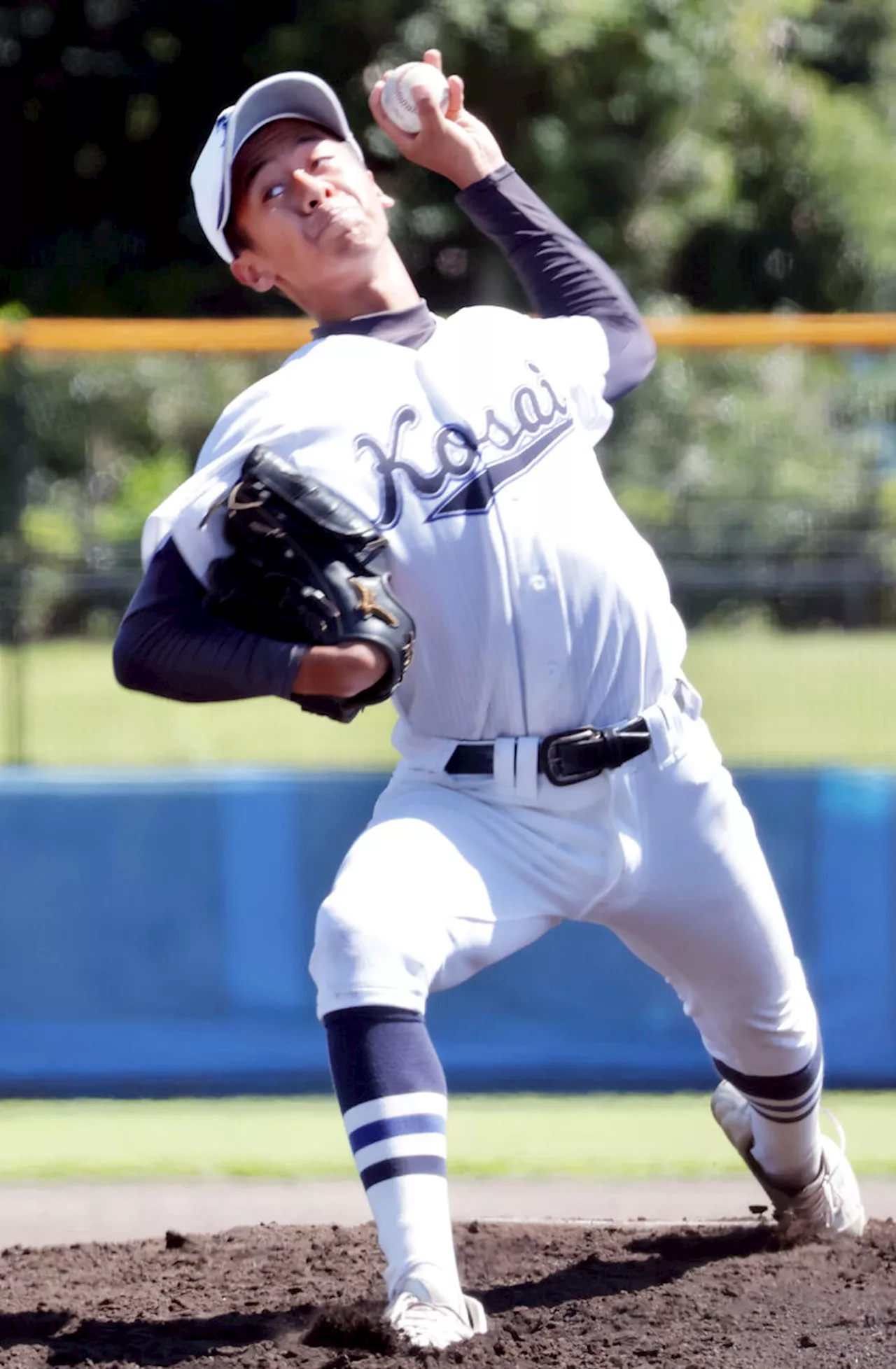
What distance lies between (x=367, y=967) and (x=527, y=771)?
42cm

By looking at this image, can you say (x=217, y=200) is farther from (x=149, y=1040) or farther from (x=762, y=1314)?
(x=149, y=1040)

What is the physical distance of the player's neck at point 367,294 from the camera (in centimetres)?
321

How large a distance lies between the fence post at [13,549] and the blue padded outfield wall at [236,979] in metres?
2.24

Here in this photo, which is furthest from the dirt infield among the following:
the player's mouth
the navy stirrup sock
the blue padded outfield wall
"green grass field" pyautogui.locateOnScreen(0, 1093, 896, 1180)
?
the player's mouth

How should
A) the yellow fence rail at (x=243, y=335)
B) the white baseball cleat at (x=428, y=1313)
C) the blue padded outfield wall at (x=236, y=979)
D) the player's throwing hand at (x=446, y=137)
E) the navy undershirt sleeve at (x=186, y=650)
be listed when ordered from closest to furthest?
the white baseball cleat at (x=428, y=1313) < the navy undershirt sleeve at (x=186, y=650) < the player's throwing hand at (x=446, y=137) < the blue padded outfield wall at (x=236, y=979) < the yellow fence rail at (x=243, y=335)

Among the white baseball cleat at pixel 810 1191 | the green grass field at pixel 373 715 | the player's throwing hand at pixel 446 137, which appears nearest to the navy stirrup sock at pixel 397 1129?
the white baseball cleat at pixel 810 1191

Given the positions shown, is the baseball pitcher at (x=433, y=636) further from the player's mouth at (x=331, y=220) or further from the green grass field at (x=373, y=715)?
the green grass field at (x=373, y=715)

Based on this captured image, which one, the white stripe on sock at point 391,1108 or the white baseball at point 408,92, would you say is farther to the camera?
the white baseball at point 408,92

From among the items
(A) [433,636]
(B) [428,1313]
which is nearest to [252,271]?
(A) [433,636]

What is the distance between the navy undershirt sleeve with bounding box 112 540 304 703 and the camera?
2852 mm

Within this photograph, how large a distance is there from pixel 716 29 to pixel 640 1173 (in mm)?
21744

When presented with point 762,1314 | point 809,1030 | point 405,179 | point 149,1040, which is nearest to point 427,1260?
point 762,1314

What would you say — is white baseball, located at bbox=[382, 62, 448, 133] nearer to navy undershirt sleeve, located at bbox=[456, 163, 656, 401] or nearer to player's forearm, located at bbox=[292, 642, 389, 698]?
navy undershirt sleeve, located at bbox=[456, 163, 656, 401]

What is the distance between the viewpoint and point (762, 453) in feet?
33.0
